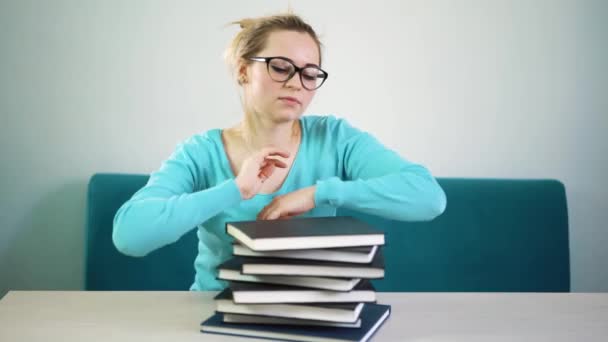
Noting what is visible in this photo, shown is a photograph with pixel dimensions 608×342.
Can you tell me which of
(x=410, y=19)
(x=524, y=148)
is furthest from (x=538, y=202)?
(x=410, y=19)

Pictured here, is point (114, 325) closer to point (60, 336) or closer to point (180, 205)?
point (60, 336)

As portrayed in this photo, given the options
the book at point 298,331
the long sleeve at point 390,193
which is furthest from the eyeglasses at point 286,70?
the book at point 298,331

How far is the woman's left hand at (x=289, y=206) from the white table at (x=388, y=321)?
0.20m

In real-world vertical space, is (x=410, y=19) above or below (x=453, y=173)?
above

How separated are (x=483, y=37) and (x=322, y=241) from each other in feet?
4.94

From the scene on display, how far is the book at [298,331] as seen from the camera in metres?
0.99

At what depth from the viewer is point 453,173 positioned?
2283mm

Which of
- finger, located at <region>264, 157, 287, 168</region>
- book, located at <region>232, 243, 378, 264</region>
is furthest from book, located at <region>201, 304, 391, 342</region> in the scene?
finger, located at <region>264, 157, 287, 168</region>

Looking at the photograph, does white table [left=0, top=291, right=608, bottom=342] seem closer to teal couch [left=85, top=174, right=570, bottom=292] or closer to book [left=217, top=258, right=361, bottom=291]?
book [left=217, top=258, right=361, bottom=291]

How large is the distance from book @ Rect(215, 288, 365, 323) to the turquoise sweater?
0.99 ft

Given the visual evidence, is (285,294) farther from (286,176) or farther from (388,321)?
(286,176)

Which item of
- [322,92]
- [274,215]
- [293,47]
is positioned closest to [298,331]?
[274,215]

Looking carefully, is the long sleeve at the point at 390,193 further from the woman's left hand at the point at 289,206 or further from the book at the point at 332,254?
the book at the point at 332,254

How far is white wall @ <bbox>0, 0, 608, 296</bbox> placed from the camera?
2.15m
